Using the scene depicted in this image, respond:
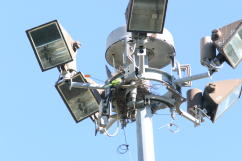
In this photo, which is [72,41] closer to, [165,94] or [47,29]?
[47,29]

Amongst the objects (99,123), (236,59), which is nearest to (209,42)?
(236,59)

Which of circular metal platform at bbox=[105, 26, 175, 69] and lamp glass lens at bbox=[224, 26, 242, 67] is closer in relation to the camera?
lamp glass lens at bbox=[224, 26, 242, 67]

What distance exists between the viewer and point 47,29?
18781 mm

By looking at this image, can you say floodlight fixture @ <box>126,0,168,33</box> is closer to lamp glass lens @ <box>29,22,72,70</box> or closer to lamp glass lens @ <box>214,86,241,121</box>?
lamp glass lens @ <box>29,22,72,70</box>

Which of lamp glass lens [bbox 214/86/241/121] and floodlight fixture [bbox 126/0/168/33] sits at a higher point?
floodlight fixture [bbox 126/0/168/33]

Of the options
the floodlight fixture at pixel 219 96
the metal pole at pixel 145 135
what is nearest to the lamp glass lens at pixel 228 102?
the floodlight fixture at pixel 219 96

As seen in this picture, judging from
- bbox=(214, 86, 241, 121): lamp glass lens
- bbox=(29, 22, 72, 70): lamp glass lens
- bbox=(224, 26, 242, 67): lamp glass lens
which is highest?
bbox=(29, 22, 72, 70): lamp glass lens

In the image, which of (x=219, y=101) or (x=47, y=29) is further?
(x=219, y=101)

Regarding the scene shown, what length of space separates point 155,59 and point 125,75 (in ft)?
8.69

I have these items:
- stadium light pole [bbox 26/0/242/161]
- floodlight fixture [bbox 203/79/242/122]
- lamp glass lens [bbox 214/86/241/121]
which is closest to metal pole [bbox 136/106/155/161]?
stadium light pole [bbox 26/0/242/161]

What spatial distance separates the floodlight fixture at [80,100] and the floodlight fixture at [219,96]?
342 cm

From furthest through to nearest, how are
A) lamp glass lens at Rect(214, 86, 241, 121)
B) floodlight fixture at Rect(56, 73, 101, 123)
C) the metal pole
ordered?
lamp glass lens at Rect(214, 86, 241, 121) → floodlight fixture at Rect(56, 73, 101, 123) → the metal pole

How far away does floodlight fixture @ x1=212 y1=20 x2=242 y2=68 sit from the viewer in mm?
18500

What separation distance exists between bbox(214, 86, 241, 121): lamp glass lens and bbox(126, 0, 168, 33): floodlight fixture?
392 centimetres
